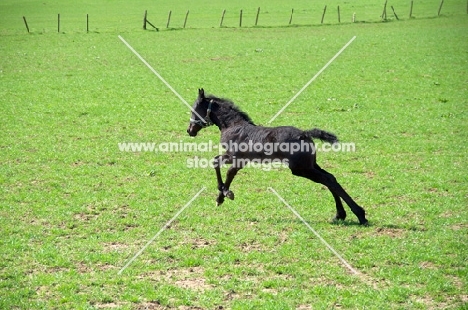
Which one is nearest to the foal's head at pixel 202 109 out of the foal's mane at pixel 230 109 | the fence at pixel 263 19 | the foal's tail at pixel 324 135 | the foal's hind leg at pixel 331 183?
the foal's mane at pixel 230 109

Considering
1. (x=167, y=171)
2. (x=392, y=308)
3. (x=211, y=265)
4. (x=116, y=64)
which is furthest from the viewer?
(x=116, y=64)

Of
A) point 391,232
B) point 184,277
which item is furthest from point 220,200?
point 391,232

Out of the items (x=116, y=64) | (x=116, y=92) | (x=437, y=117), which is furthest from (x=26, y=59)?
(x=437, y=117)

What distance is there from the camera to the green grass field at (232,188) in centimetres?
873

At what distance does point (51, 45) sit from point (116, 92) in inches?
653

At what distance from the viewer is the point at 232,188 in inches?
535

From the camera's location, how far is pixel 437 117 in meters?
19.4

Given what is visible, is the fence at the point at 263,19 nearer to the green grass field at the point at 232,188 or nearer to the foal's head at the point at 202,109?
the green grass field at the point at 232,188

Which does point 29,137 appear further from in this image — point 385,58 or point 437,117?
point 385,58

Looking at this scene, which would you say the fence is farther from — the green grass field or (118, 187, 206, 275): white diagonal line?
(118, 187, 206, 275): white diagonal line

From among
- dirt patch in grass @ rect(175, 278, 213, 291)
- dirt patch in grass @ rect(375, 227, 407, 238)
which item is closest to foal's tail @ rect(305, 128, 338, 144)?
dirt patch in grass @ rect(375, 227, 407, 238)

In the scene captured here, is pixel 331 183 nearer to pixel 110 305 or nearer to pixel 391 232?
pixel 391 232

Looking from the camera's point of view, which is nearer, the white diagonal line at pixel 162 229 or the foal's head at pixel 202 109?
the white diagonal line at pixel 162 229

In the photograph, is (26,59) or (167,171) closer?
(167,171)
